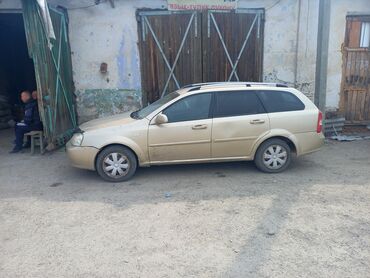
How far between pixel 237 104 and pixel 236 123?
362 mm

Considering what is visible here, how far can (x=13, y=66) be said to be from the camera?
43.7 ft

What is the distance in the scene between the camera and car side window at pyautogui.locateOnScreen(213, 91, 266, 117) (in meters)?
6.05

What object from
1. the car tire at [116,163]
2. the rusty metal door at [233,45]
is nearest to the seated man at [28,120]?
the car tire at [116,163]

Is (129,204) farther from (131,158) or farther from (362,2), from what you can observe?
(362,2)

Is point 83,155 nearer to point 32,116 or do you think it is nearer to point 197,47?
point 32,116

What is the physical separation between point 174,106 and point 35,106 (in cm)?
390

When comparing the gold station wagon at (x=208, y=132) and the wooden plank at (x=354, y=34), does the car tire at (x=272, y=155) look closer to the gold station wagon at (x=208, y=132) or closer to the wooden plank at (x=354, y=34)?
the gold station wagon at (x=208, y=132)

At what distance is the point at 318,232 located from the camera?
4125 mm

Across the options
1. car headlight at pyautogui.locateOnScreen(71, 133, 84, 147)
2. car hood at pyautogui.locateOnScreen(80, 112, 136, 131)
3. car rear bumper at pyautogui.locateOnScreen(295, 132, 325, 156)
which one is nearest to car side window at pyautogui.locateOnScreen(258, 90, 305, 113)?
car rear bumper at pyautogui.locateOnScreen(295, 132, 325, 156)

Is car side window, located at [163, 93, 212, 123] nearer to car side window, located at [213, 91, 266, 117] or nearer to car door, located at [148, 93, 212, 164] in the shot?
car door, located at [148, 93, 212, 164]

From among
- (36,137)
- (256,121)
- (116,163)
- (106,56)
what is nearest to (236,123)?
(256,121)

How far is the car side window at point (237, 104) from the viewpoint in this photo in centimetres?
605

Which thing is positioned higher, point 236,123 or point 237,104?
point 237,104

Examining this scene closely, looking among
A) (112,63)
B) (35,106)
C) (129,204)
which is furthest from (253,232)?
(112,63)
